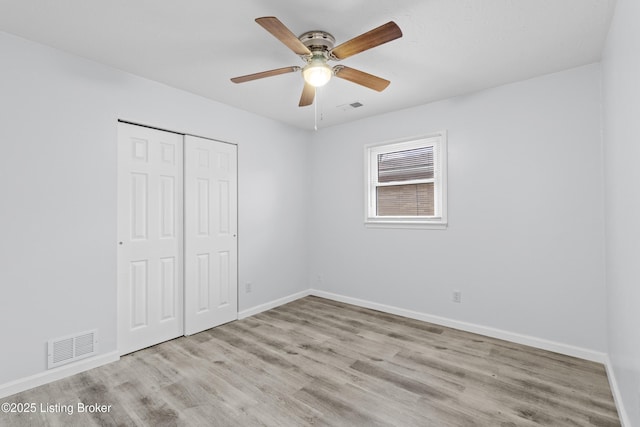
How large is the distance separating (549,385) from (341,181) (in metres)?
3.03

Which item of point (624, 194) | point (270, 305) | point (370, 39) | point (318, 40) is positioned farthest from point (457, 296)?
point (318, 40)

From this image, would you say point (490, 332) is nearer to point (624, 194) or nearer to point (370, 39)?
point (624, 194)

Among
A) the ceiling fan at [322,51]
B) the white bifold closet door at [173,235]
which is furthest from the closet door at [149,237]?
the ceiling fan at [322,51]

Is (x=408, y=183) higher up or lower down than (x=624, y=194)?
higher up

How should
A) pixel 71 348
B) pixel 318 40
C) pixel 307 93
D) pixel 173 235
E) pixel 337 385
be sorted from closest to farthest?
pixel 318 40, pixel 337 385, pixel 71 348, pixel 307 93, pixel 173 235

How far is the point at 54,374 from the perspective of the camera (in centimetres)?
227

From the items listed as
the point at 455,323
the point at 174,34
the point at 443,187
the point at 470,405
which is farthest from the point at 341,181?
the point at 470,405

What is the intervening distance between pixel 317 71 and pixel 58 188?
2165 millimetres

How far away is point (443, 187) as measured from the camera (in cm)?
340

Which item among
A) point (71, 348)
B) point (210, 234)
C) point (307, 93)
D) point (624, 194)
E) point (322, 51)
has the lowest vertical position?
point (71, 348)

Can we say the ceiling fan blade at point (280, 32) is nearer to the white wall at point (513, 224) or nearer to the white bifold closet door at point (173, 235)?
the white bifold closet door at point (173, 235)

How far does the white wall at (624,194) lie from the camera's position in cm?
142

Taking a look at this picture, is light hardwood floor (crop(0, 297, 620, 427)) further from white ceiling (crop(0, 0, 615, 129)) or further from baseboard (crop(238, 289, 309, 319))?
white ceiling (crop(0, 0, 615, 129))

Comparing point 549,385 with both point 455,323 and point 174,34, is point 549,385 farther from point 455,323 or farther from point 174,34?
point 174,34
